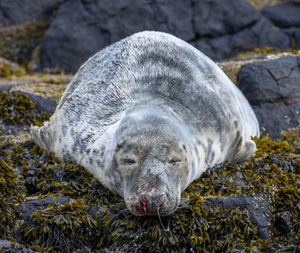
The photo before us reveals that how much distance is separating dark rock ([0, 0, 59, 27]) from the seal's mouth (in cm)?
833

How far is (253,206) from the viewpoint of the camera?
3.82m

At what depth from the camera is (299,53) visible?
24.6ft

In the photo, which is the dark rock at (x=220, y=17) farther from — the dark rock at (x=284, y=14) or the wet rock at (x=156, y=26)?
the dark rock at (x=284, y=14)

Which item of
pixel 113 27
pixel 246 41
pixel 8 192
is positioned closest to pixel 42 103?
pixel 8 192

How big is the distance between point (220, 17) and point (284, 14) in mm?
1643

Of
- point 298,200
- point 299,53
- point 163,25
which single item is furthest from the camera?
point 163,25

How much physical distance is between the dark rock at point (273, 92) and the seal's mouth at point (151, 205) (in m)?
3.15

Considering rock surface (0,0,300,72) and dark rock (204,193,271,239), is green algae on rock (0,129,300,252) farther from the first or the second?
rock surface (0,0,300,72)

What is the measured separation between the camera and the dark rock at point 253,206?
3.70 metres

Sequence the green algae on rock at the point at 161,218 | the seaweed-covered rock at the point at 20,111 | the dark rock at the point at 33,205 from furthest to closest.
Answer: the seaweed-covered rock at the point at 20,111 < the dark rock at the point at 33,205 < the green algae on rock at the point at 161,218

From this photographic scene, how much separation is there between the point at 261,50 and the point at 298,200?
6337 mm

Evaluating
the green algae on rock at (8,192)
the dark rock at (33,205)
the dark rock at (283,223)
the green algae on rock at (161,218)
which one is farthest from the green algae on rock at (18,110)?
the dark rock at (283,223)

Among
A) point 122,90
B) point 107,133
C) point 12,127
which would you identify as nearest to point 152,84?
point 122,90

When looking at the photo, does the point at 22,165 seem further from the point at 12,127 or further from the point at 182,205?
the point at 182,205
